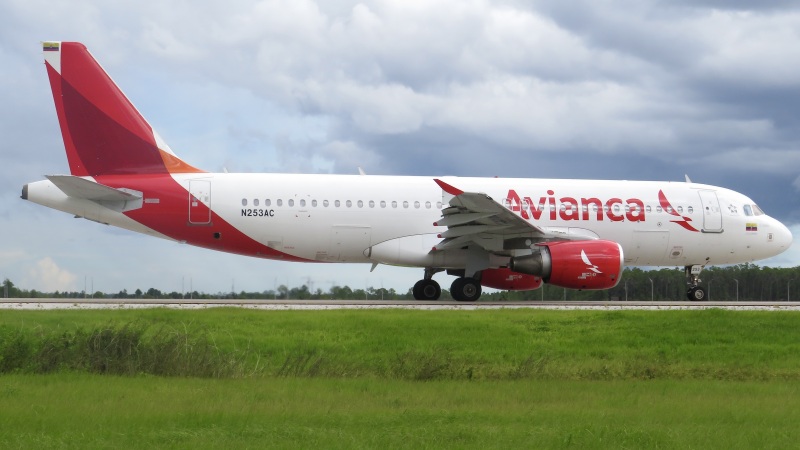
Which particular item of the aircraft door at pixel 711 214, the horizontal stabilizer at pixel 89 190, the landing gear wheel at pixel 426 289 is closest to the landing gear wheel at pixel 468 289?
the landing gear wheel at pixel 426 289

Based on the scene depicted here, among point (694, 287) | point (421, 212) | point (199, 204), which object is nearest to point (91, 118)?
point (199, 204)

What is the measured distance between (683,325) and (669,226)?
1070 cm

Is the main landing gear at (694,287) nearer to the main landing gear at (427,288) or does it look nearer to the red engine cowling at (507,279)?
the red engine cowling at (507,279)

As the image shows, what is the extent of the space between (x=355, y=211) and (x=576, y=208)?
6.06m

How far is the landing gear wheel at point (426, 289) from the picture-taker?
26656 mm

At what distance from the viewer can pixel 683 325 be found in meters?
16.7

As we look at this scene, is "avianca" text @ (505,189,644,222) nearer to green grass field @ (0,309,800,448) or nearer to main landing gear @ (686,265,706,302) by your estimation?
main landing gear @ (686,265,706,302)

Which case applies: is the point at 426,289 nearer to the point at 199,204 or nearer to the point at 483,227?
the point at 483,227

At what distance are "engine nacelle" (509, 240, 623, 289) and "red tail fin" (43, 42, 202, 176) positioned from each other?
32.7ft

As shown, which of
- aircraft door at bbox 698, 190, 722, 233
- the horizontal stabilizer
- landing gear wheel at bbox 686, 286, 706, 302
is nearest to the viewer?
the horizontal stabilizer

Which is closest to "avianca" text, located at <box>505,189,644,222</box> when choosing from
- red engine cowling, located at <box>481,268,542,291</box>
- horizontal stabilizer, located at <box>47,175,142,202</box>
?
red engine cowling, located at <box>481,268,542,291</box>

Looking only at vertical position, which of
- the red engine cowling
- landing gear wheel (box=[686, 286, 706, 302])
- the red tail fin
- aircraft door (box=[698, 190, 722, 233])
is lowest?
landing gear wheel (box=[686, 286, 706, 302])

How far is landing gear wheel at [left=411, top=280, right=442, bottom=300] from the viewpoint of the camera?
2666 cm

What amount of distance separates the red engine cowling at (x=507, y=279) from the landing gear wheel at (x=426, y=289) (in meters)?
1.80
